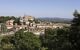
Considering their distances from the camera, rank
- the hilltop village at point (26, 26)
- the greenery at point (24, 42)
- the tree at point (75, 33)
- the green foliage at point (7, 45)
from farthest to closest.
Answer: the hilltop village at point (26, 26)
the green foliage at point (7, 45)
the greenery at point (24, 42)
the tree at point (75, 33)

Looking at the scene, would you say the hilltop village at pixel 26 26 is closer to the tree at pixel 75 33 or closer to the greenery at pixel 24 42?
the greenery at pixel 24 42

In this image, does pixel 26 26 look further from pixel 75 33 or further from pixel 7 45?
pixel 75 33

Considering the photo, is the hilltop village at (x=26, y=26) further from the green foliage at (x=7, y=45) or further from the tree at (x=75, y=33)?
the tree at (x=75, y=33)

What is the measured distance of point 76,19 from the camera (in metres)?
7.46

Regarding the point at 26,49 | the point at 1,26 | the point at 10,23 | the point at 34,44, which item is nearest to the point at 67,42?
the point at 26,49

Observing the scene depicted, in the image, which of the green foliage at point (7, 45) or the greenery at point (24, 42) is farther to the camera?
the green foliage at point (7, 45)

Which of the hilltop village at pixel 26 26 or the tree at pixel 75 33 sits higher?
the tree at pixel 75 33

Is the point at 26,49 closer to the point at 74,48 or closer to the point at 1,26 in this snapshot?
the point at 74,48

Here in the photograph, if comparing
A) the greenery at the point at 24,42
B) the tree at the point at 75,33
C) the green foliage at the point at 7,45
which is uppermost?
the tree at the point at 75,33

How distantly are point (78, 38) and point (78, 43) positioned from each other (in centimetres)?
15

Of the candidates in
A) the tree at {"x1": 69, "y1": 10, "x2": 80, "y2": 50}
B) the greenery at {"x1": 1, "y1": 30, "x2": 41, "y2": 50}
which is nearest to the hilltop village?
the greenery at {"x1": 1, "y1": 30, "x2": 41, "y2": 50}

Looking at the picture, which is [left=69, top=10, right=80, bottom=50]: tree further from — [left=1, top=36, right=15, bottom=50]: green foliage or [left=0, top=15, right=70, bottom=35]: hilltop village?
[left=0, top=15, right=70, bottom=35]: hilltop village

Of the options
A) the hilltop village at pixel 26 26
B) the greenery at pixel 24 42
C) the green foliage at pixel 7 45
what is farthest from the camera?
the hilltop village at pixel 26 26

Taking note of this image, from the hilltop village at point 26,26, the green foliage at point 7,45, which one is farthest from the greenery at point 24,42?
the hilltop village at point 26,26
